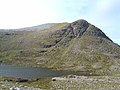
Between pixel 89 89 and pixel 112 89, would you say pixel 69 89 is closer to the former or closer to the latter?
pixel 89 89

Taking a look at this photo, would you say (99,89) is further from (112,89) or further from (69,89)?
(69,89)

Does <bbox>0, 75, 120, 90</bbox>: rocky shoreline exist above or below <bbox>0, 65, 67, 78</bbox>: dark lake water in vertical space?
above

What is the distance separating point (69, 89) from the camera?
49750 millimetres

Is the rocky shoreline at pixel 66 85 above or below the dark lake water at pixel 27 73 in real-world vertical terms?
above

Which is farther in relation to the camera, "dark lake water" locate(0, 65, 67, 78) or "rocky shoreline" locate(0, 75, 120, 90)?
"dark lake water" locate(0, 65, 67, 78)

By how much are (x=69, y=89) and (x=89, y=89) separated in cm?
356

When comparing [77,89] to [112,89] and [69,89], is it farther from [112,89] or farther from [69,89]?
[112,89]

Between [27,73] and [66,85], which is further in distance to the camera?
[27,73]

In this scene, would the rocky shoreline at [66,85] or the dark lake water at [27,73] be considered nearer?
the rocky shoreline at [66,85]

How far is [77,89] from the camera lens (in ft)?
165

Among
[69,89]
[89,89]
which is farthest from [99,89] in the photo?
[69,89]

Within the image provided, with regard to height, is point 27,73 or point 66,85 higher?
point 66,85

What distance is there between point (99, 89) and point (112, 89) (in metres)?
2.34

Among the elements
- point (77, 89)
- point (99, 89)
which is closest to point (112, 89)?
point (99, 89)
